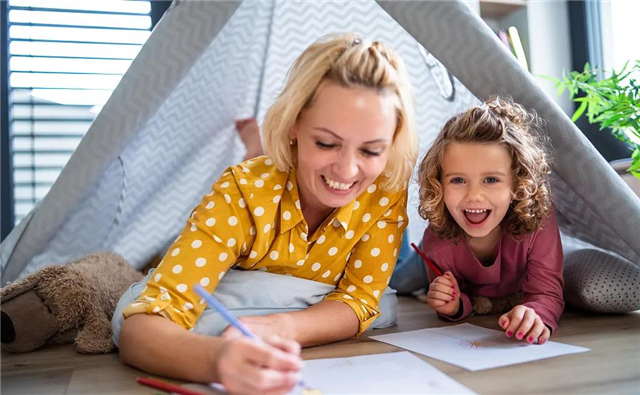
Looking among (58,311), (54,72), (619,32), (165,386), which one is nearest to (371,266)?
(165,386)

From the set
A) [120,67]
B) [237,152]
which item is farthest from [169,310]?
[120,67]

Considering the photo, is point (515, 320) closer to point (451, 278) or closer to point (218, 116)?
point (451, 278)

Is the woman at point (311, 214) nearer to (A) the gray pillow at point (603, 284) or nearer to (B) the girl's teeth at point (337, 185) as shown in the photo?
(B) the girl's teeth at point (337, 185)

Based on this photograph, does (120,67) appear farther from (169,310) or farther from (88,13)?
(169,310)

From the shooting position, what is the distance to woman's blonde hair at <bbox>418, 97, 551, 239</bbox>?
1.14 m

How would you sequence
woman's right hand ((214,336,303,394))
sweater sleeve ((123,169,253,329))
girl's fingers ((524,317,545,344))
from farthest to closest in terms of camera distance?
girl's fingers ((524,317,545,344)) → sweater sleeve ((123,169,253,329)) → woman's right hand ((214,336,303,394))

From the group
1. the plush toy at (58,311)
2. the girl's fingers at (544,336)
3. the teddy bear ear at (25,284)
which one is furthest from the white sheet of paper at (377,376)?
the teddy bear ear at (25,284)

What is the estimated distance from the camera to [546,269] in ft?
4.03

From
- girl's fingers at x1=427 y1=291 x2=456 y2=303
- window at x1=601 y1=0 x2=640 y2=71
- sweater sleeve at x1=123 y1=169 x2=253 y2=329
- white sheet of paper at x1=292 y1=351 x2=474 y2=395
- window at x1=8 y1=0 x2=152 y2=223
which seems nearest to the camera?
white sheet of paper at x1=292 y1=351 x2=474 y2=395

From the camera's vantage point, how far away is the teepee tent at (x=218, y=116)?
1.16 metres

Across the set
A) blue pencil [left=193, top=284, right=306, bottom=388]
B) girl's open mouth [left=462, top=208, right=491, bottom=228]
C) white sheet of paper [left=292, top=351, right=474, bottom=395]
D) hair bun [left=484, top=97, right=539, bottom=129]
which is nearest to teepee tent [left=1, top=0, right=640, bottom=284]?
hair bun [left=484, top=97, right=539, bottom=129]

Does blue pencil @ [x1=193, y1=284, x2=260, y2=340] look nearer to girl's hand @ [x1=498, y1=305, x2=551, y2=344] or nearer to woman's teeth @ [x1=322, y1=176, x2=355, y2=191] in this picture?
woman's teeth @ [x1=322, y1=176, x2=355, y2=191]

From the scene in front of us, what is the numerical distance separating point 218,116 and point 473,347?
1.10 m

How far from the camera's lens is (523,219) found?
1.18 meters
